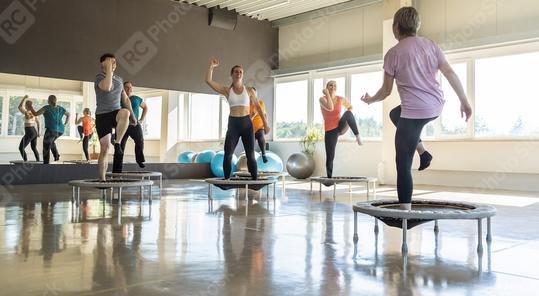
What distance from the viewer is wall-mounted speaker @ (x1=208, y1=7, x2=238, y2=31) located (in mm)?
11250

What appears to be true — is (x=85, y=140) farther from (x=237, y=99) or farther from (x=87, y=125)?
(x=237, y=99)

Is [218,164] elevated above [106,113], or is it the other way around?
[106,113]

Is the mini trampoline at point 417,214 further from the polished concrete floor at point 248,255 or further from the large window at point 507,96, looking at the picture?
the large window at point 507,96

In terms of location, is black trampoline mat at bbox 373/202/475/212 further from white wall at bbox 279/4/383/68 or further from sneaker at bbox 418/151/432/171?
white wall at bbox 279/4/383/68

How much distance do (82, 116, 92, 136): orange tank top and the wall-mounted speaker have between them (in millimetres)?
3654

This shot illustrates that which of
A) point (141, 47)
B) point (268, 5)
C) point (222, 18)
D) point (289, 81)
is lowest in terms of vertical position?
point (289, 81)

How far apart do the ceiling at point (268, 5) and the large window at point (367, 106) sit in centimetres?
187

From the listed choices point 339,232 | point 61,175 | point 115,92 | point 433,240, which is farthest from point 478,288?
point 61,175

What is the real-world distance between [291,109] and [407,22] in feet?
32.1

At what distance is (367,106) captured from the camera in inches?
428

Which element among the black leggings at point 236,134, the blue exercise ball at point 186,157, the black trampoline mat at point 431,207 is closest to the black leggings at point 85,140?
the blue exercise ball at point 186,157

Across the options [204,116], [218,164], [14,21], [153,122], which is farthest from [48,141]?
[204,116]

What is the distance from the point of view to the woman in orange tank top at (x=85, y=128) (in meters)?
9.77

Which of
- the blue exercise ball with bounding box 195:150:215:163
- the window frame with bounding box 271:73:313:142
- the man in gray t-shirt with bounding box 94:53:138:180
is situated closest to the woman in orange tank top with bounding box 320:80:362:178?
the man in gray t-shirt with bounding box 94:53:138:180
